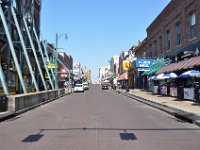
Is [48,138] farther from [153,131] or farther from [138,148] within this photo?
[153,131]

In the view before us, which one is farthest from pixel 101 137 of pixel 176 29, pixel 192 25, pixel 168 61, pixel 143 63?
pixel 143 63

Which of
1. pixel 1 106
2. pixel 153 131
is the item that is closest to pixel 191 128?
pixel 153 131

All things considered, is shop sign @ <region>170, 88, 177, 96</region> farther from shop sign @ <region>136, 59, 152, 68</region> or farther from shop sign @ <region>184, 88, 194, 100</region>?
shop sign @ <region>136, 59, 152, 68</region>

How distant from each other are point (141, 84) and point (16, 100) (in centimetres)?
5178

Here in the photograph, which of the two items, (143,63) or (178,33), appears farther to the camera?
(143,63)

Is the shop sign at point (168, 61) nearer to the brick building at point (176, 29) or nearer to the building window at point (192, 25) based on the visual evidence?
the brick building at point (176, 29)

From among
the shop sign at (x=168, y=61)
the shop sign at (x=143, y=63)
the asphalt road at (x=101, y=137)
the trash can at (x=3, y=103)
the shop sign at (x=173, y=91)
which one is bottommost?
the asphalt road at (x=101, y=137)

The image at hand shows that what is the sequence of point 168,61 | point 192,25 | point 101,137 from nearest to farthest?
point 101,137 < point 192,25 < point 168,61

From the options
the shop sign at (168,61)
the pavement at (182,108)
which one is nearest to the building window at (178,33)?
the shop sign at (168,61)

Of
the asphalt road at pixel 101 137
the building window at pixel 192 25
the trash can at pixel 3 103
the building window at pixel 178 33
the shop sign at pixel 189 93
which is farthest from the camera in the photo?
the building window at pixel 178 33

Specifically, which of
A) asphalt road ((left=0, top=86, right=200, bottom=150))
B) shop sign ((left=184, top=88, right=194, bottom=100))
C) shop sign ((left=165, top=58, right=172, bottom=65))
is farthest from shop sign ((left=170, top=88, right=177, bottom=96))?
asphalt road ((left=0, top=86, right=200, bottom=150))

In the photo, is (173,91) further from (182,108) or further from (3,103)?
(3,103)

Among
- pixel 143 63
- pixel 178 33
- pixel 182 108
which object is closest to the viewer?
pixel 182 108

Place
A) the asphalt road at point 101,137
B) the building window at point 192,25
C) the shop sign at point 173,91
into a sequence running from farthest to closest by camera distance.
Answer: the shop sign at point 173,91 < the building window at point 192,25 < the asphalt road at point 101,137
